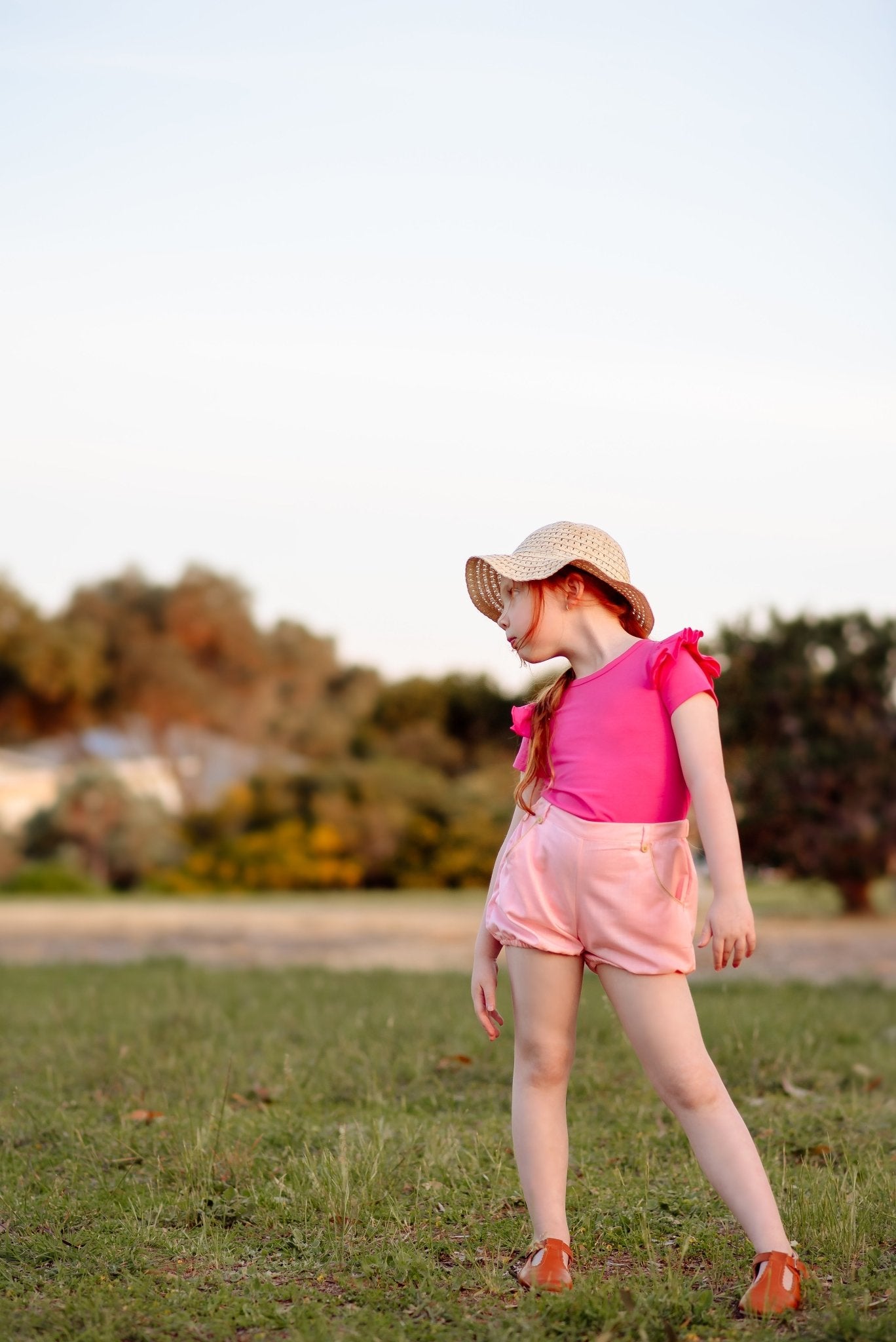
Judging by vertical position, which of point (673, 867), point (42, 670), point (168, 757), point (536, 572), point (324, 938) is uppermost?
point (42, 670)

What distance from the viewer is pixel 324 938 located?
40.0 feet

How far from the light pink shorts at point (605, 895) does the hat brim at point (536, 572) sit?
49 centimetres

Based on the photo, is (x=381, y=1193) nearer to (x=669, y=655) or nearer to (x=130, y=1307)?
(x=130, y=1307)

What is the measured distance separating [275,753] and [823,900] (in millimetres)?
15219

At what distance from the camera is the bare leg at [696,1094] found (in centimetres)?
258

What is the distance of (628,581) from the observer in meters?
2.94

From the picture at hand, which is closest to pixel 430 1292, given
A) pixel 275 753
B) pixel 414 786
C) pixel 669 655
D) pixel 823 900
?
pixel 669 655

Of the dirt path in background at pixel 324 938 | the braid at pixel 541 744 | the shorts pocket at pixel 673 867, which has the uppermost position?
the braid at pixel 541 744

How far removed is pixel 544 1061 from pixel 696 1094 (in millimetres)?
330

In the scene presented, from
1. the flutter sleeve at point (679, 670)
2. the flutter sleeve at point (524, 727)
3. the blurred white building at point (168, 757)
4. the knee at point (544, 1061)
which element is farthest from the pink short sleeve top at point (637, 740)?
the blurred white building at point (168, 757)

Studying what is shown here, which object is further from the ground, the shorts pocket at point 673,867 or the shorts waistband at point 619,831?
the shorts waistband at point 619,831

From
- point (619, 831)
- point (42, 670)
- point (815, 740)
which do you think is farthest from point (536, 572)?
point (42, 670)

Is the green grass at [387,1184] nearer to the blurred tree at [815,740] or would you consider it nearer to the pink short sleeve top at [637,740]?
the pink short sleeve top at [637,740]

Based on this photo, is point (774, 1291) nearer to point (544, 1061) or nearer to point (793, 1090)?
point (544, 1061)
